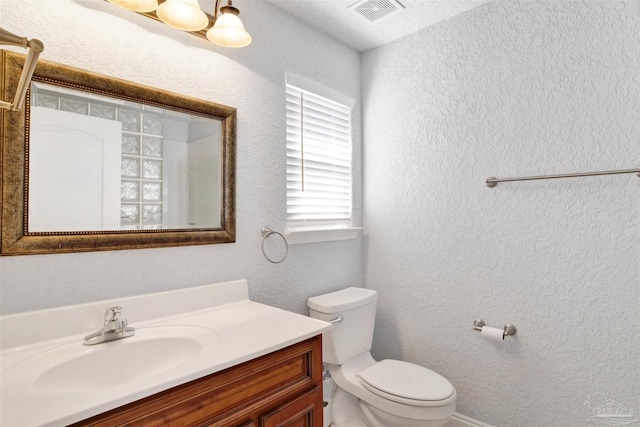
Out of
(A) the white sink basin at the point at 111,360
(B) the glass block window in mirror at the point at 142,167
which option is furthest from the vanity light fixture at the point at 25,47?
(A) the white sink basin at the point at 111,360

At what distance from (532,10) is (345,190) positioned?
4.45ft

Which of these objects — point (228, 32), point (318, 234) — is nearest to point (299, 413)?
point (318, 234)

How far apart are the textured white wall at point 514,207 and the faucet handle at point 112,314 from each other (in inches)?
61.0

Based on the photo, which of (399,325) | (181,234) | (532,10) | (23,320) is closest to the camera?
(23,320)

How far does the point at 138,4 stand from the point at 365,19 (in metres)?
1.25

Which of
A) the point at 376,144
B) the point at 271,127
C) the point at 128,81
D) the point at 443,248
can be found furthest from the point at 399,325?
the point at 128,81

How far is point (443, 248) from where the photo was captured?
198 cm

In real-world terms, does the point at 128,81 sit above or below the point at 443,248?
above

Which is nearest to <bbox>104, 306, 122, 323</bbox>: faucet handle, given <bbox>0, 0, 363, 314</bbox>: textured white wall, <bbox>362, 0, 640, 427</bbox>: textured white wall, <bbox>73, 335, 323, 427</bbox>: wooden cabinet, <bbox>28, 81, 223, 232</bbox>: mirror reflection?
<bbox>0, 0, 363, 314</bbox>: textured white wall

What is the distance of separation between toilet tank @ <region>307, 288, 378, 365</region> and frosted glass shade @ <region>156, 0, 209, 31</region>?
4.54 ft

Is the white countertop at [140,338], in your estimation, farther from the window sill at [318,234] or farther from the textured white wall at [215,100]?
the window sill at [318,234]

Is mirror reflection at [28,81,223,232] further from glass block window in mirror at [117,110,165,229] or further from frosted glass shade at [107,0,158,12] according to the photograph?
frosted glass shade at [107,0,158,12]

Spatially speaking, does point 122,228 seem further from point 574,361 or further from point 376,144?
point 574,361

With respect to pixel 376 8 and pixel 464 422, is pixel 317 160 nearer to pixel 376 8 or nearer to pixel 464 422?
pixel 376 8
